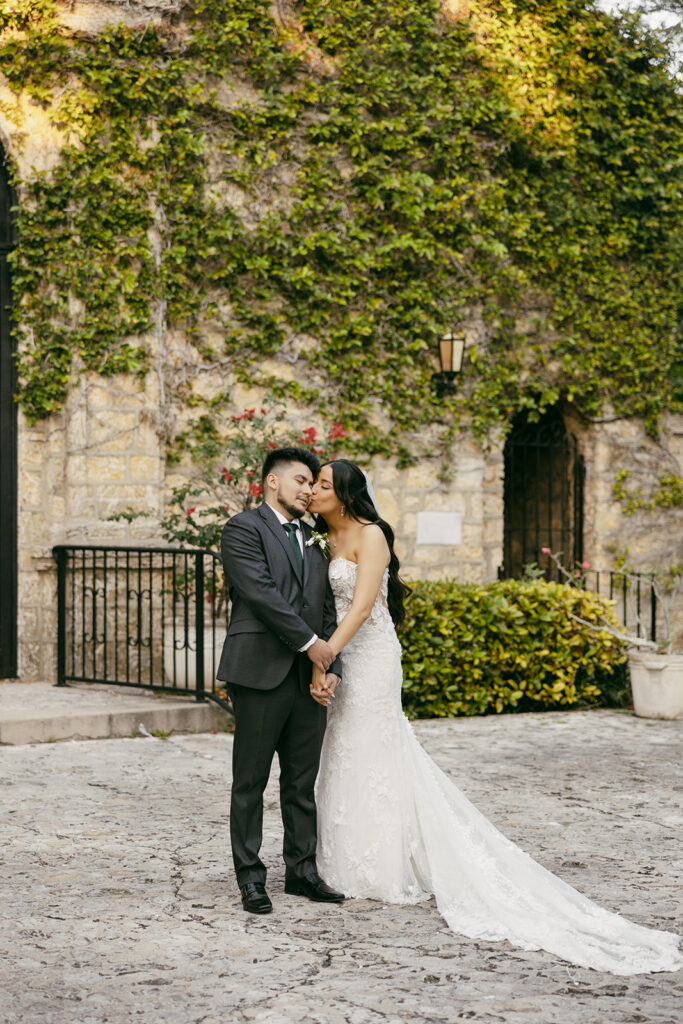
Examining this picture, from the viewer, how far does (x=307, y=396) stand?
34.0 feet

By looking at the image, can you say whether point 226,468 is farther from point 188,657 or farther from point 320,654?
point 320,654

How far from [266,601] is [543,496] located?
8.45m

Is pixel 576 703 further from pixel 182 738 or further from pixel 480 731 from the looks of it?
pixel 182 738

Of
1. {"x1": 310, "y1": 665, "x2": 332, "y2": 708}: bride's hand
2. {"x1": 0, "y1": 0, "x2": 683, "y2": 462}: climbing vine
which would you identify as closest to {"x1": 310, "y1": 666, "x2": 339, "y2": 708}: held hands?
{"x1": 310, "y1": 665, "x2": 332, "y2": 708}: bride's hand

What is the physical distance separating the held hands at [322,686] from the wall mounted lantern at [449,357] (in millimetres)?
6551

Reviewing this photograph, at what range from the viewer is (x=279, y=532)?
4.50m

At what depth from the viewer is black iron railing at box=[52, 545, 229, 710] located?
8.60 m

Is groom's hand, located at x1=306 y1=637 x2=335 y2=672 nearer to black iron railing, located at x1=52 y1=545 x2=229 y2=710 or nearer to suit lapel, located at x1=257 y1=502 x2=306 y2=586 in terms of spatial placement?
suit lapel, located at x1=257 y1=502 x2=306 y2=586

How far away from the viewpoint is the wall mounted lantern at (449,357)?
34.6 ft

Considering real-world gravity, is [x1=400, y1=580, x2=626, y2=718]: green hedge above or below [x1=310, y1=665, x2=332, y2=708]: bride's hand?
below

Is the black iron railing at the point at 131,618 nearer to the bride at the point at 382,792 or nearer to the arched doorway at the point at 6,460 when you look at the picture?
the arched doorway at the point at 6,460

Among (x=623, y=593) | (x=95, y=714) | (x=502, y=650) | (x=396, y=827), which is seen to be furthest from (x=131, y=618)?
(x=396, y=827)

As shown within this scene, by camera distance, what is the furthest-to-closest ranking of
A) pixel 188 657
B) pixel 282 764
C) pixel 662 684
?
pixel 662 684 < pixel 188 657 < pixel 282 764

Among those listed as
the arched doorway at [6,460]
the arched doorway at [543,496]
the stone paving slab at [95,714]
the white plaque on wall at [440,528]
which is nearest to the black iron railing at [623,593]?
the arched doorway at [543,496]
